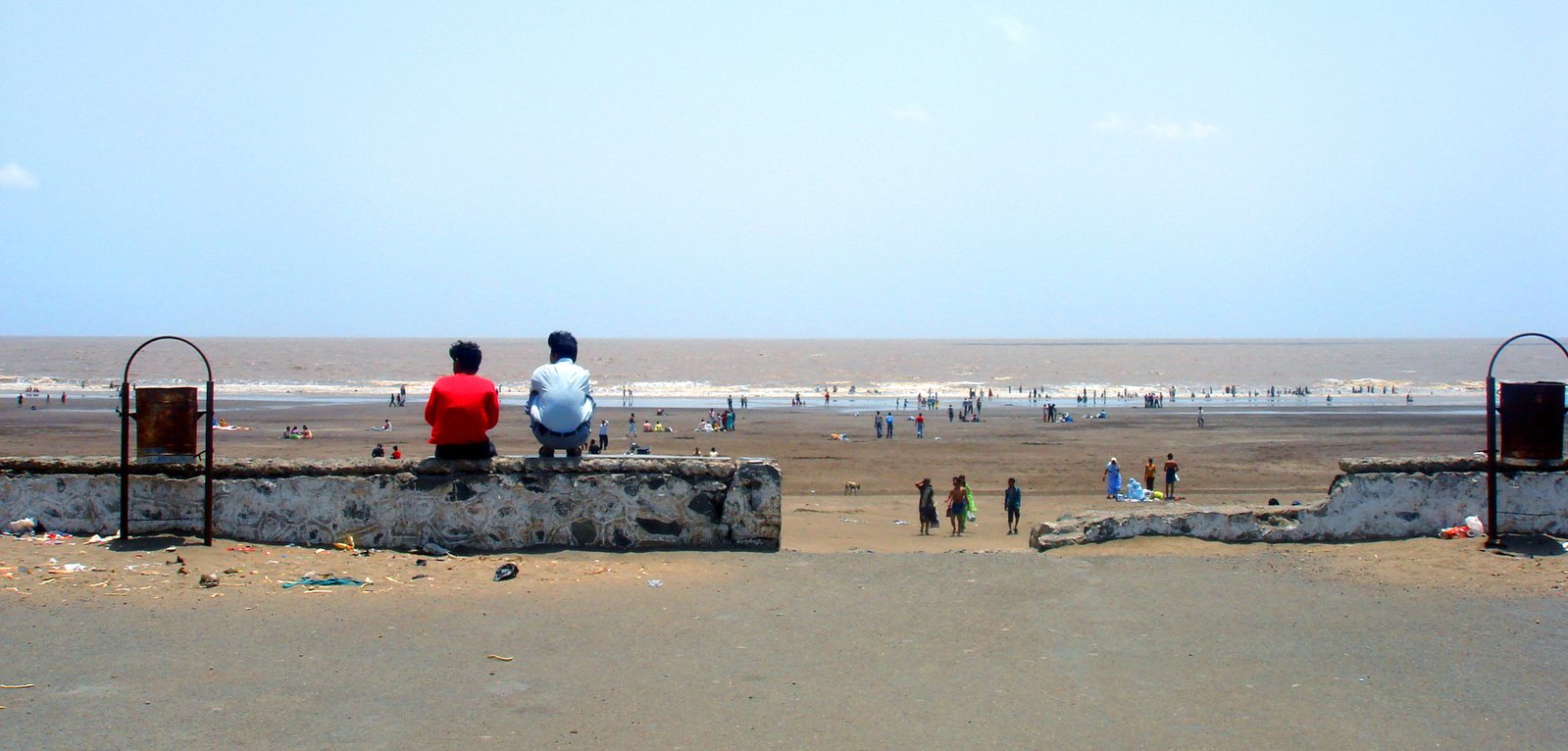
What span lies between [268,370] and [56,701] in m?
117

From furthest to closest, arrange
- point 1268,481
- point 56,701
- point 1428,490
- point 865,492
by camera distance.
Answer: point 1268,481 → point 865,492 → point 1428,490 → point 56,701

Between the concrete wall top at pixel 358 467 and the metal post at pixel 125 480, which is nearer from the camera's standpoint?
the metal post at pixel 125 480

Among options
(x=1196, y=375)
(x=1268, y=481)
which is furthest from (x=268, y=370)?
(x=1268, y=481)

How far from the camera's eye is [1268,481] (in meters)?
28.2

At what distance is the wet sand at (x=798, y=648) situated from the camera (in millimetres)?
4570

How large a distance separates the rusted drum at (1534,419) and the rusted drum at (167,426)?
10.4m

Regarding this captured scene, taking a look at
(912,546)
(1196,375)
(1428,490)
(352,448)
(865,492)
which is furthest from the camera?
(1196,375)

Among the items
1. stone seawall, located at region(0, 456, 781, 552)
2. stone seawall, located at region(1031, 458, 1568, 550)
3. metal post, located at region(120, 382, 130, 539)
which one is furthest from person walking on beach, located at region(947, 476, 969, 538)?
metal post, located at region(120, 382, 130, 539)

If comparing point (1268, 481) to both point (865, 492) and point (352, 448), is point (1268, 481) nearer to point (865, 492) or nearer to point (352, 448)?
point (865, 492)

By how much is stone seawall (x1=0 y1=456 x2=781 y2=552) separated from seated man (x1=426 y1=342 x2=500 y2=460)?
16cm

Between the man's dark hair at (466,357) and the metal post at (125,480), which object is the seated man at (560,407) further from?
the metal post at (125,480)

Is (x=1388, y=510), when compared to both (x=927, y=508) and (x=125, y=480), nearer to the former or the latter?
(x=927, y=508)

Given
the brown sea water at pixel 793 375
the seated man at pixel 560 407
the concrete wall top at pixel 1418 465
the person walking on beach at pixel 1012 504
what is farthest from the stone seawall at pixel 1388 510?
the brown sea water at pixel 793 375

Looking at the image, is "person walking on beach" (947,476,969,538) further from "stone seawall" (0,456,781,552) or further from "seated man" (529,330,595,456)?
"seated man" (529,330,595,456)
